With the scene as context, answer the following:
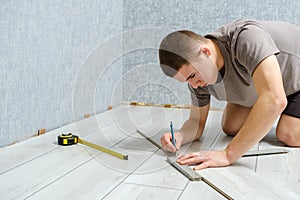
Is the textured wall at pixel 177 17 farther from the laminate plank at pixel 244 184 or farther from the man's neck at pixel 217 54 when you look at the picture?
the laminate plank at pixel 244 184

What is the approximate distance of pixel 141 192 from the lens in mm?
1057

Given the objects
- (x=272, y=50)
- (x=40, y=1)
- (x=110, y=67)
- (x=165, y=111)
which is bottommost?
(x=165, y=111)

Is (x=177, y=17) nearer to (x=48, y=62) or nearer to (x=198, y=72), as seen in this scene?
(x=48, y=62)

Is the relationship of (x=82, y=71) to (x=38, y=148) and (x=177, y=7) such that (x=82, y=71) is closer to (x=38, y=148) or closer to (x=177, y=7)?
(x=38, y=148)

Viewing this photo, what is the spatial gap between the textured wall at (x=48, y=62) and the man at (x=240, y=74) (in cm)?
56

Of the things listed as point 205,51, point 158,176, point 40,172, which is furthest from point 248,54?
point 40,172

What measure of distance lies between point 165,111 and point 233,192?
132cm

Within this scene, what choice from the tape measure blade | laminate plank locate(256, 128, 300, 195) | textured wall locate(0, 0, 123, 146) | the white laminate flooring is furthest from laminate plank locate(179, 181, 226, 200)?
textured wall locate(0, 0, 123, 146)

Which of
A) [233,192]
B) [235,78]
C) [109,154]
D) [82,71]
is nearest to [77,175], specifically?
[109,154]

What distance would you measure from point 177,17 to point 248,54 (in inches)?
52.9

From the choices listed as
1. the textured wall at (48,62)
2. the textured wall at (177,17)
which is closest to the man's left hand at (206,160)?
the textured wall at (48,62)

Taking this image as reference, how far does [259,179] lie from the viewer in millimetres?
1162

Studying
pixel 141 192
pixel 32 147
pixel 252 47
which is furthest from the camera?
pixel 32 147

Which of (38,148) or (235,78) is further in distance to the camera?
(38,148)
